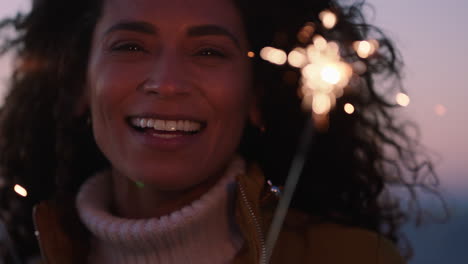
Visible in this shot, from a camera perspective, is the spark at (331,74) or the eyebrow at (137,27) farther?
the spark at (331,74)

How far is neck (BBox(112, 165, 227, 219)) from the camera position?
216 cm

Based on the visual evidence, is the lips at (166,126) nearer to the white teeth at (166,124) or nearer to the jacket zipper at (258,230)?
the white teeth at (166,124)

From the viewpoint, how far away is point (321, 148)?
8.11 feet

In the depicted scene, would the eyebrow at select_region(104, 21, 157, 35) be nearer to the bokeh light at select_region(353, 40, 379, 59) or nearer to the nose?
the nose

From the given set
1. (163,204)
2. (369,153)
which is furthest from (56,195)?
(369,153)

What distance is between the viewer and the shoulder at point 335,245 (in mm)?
2090

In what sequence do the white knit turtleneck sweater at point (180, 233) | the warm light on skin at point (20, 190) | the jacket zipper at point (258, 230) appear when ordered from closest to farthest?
the jacket zipper at point (258, 230) → the white knit turtleneck sweater at point (180, 233) → the warm light on skin at point (20, 190)

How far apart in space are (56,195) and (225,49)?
1.03 m

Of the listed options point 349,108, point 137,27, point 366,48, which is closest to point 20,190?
point 137,27

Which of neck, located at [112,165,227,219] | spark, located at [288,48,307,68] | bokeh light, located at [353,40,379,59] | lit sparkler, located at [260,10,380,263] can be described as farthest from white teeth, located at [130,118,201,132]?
bokeh light, located at [353,40,379,59]

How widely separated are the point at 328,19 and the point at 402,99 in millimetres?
470

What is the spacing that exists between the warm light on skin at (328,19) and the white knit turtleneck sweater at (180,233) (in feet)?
2.48

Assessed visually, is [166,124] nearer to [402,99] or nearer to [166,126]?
[166,126]

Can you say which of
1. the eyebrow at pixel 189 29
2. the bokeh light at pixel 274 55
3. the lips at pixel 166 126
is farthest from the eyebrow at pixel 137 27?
the bokeh light at pixel 274 55
